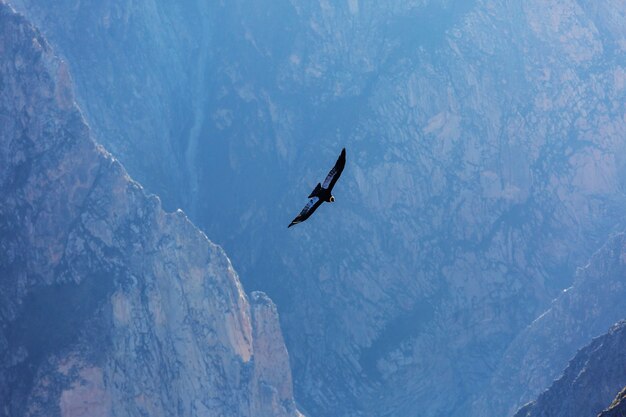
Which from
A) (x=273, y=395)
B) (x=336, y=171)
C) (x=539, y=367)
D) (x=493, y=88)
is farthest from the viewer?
(x=493, y=88)

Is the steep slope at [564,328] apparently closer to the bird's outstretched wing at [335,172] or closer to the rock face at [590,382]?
the rock face at [590,382]

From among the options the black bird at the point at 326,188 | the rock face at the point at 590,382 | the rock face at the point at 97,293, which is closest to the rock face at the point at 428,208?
the rock face at the point at 97,293

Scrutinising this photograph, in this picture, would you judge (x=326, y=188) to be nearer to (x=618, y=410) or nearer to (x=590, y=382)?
(x=618, y=410)

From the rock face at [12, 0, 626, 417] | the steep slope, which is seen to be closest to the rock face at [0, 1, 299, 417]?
the rock face at [12, 0, 626, 417]

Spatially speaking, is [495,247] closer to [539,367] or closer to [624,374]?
[539,367]

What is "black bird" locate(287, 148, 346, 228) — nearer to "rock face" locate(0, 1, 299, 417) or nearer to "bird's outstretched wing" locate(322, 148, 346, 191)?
"bird's outstretched wing" locate(322, 148, 346, 191)

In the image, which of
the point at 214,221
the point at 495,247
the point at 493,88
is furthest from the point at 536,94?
the point at 214,221
